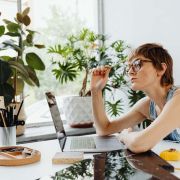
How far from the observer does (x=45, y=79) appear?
2805mm

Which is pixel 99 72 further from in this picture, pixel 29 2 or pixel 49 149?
pixel 29 2

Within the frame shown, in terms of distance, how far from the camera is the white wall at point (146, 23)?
7.04ft

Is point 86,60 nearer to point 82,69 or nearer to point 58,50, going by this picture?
point 82,69

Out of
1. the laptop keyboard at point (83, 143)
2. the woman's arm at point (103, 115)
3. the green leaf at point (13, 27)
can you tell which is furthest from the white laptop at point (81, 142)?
the green leaf at point (13, 27)

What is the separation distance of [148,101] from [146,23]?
1.05 meters

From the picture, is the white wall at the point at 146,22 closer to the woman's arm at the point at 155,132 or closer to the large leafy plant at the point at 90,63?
the large leafy plant at the point at 90,63

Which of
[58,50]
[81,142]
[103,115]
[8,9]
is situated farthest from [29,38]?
[81,142]

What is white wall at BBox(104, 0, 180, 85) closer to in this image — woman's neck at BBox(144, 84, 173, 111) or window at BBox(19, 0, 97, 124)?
window at BBox(19, 0, 97, 124)

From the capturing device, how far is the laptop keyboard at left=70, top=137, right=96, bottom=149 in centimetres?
121

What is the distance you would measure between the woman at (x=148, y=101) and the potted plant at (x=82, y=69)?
80cm

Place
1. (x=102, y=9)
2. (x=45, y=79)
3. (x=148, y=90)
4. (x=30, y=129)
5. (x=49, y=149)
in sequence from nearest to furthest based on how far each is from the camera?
(x=49, y=149)
(x=148, y=90)
(x=30, y=129)
(x=45, y=79)
(x=102, y=9)

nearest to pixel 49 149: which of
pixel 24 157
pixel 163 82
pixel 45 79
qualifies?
pixel 24 157

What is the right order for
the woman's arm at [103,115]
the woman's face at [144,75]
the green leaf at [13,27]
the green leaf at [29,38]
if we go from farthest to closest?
the green leaf at [29,38] < the green leaf at [13,27] < the woman's arm at [103,115] < the woman's face at [144,75]

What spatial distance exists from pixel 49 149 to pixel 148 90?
2.13 feet
